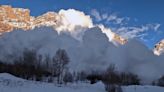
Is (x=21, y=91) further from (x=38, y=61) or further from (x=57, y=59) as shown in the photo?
(x=38, y=61)

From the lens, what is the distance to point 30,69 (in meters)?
136

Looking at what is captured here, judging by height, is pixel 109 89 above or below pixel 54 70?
below

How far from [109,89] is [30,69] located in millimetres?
88423

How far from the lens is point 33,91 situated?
31.5 meters

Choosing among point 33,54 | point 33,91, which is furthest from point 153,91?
point 33,54

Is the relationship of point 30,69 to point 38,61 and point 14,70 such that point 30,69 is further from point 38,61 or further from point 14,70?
point 38,61

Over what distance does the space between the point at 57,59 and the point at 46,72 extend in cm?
2503

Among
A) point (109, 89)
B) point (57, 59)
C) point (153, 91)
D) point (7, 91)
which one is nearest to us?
point (7, 91)

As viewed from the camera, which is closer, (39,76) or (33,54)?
(39,76)

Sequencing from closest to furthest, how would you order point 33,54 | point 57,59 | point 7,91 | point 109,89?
1. point 7,91
2. point 109,89
3. point 57,59
4. point 33,54

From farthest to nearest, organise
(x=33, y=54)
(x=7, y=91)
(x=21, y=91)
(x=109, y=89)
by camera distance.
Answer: (x=33, y=54), (x=109, y=89), (x=21, y=91), (x=7, y=91)

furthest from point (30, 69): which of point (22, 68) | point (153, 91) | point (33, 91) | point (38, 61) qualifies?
point (33, 91)

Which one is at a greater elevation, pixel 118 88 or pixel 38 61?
pixel 38 61

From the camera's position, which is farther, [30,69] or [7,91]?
[30,69]
